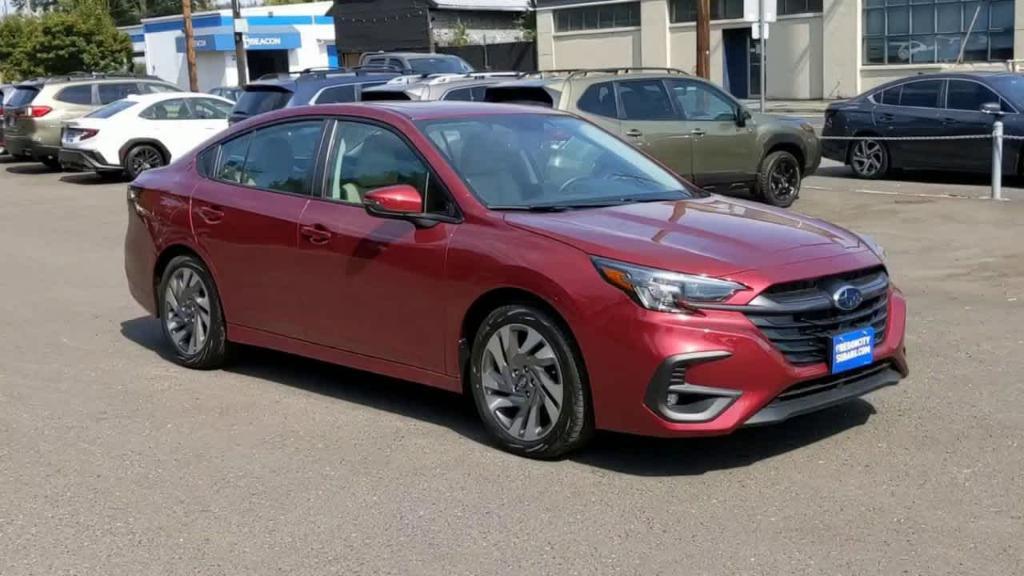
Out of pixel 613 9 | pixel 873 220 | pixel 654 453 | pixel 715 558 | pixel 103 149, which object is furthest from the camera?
pixel 613 9

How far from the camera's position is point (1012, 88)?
16562mm

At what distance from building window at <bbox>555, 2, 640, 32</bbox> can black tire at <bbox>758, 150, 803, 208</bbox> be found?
33602 millimetres

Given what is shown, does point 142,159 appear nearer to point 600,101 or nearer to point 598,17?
point 600,101

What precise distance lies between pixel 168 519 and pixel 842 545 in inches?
105

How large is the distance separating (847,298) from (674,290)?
2.72 ft

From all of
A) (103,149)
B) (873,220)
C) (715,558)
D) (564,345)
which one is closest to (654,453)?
(564,345)

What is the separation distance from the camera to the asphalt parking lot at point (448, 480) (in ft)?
15.6

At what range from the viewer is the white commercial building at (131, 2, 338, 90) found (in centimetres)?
5988

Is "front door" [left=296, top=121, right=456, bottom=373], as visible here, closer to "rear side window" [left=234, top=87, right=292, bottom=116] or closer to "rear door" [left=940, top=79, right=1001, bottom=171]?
"rear side window" [left=234, top=87, right=292, bottom=116]

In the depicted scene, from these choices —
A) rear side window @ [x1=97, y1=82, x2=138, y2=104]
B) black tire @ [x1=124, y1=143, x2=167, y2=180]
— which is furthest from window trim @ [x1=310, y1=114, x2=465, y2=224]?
rear side window @ [x1=97, y1=82, x2=138, y2=104]

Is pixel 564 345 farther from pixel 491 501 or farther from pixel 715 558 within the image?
pixel 715 558

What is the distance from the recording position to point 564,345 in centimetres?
555

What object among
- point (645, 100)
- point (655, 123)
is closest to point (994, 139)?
point (655, 123)

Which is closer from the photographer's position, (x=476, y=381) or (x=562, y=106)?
(x=476, y=381)
